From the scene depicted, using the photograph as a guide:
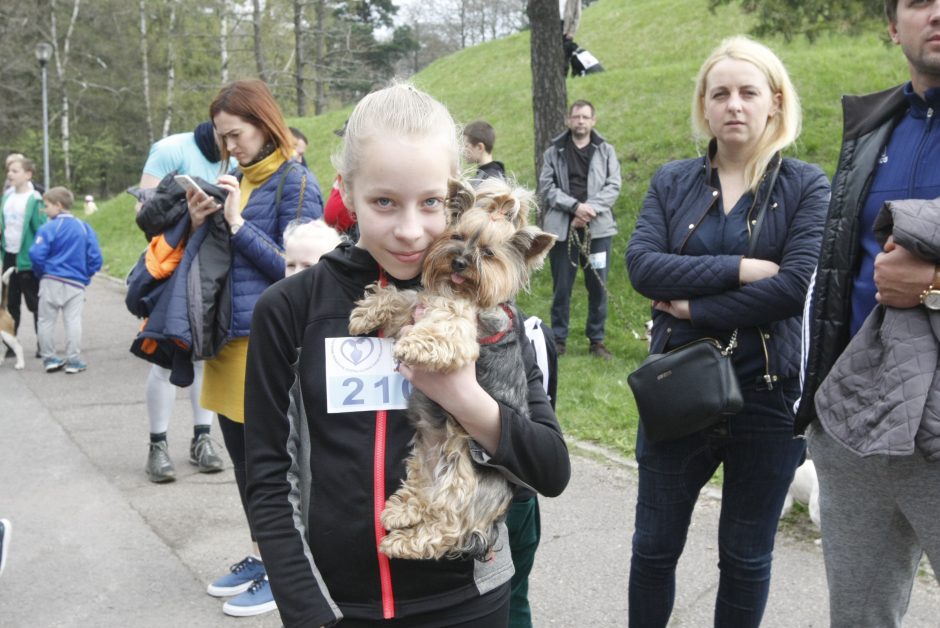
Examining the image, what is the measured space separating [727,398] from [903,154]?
36.2 inches

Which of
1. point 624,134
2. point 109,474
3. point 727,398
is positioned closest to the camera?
point 727,398

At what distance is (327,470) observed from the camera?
71.3 inches

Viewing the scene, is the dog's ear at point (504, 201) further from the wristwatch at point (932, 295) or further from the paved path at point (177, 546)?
the paved path at point (177, 546)

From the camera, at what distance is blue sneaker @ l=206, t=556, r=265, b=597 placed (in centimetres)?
425

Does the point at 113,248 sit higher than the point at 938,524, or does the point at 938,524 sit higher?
the point at 938,524

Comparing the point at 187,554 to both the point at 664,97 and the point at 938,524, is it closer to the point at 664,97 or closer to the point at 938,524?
the point at 938,524

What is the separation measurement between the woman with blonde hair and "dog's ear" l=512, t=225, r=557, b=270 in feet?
3.78

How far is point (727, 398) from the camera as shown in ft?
9.09

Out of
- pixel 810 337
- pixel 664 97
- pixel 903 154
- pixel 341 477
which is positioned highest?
pixel 664 97

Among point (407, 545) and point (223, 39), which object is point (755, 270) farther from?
point (223, 39)

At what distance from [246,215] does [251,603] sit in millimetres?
1880

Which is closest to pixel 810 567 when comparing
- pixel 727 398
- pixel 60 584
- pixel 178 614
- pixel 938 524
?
pixel 727 398

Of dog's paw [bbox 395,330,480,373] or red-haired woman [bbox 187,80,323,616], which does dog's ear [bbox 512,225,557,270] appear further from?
red-haired woman [bbox 187,80,323,616]

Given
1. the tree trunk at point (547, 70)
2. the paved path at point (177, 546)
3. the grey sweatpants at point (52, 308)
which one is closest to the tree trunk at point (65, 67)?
the grey sweatpants at point (52, 308)
